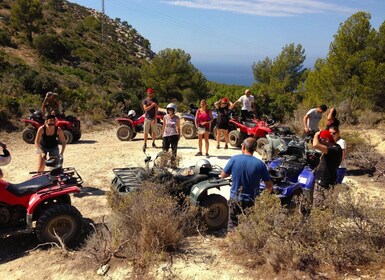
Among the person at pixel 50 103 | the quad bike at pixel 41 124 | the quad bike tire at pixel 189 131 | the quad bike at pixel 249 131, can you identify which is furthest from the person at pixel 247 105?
the person at pixel 50 103

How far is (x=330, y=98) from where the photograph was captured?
1550 centimetres

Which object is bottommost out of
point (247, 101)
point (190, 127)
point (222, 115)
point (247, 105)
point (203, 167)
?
point (203, 167)

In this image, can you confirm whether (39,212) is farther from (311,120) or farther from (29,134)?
(311,120)

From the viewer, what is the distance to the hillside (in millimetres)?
15297

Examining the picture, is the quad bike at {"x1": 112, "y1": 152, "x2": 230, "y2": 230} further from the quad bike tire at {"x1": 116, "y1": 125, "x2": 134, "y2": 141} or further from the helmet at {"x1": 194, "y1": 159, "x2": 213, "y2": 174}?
the quad bike tire at {"x1": 116, "y1": 125, "x2": 134, "y2": 141}

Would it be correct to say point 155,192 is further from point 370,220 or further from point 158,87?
point 158,87

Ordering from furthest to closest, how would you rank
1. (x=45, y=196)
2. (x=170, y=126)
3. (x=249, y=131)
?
1. (x=249, y=131)
2. (x=170, y=126)
3. (x=45, y=196)

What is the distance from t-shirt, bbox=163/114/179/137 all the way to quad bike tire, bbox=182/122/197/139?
11.3ft

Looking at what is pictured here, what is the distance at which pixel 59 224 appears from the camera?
15.6ft

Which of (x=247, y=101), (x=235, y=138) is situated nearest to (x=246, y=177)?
(x=235, y=138)

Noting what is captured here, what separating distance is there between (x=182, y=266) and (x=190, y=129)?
803cm

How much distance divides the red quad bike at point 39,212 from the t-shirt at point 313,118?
6.21 m

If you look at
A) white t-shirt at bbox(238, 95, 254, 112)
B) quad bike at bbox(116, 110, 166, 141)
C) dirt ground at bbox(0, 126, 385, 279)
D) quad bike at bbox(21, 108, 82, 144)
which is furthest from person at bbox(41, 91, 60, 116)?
white t-shirt at bbox(238, 95, 254, 112)

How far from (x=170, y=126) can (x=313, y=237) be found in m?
4.97
